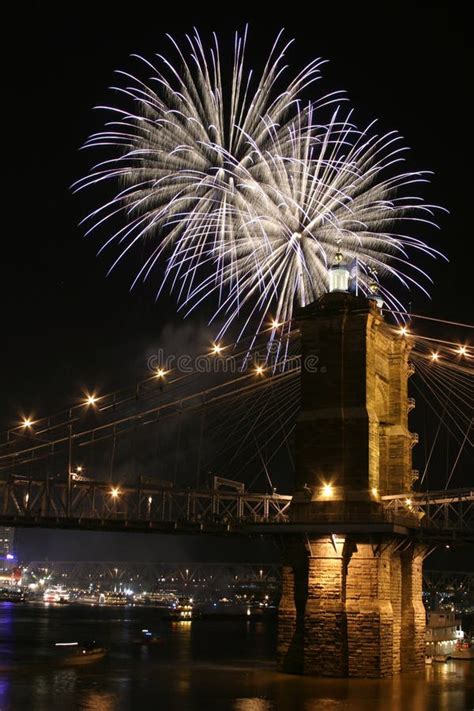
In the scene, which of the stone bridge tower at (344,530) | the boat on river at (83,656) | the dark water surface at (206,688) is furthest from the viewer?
the boat on river at (83,656)

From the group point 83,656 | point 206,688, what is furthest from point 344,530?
point 83,656

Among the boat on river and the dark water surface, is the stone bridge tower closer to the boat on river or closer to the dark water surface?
the dark water surface

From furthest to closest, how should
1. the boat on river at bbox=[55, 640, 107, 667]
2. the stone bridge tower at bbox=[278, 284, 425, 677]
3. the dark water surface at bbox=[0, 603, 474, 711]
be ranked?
the boat on river at bbox=[55, 640, 107, 667] < the stone bridge tower at bbox=[278, 284, 425, 677] < the dark water surface at bbox=[0, 603, 474, 711]

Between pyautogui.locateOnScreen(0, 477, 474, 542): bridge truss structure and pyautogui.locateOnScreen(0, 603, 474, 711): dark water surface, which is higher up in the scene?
pyautogui.locateOnScreen(0, 477, 474, 542): bridge truss structure

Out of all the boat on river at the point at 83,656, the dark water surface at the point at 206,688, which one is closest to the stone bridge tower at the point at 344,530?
the dark water surface at the point at 206,688

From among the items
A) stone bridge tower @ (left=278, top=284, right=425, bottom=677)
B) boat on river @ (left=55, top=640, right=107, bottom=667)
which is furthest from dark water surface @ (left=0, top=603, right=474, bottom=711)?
stone bridge tower @ (left=278, top=284, right=425, bottom=677)

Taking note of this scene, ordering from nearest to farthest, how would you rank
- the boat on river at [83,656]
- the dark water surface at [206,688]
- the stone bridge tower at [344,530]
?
the dark water surface at [206,688] → the stone bridge tower at [344,530] → the boat on river at [83,656]

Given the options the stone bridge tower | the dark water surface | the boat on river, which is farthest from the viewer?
the boat on river

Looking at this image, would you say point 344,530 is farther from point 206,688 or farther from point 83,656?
point 83,656

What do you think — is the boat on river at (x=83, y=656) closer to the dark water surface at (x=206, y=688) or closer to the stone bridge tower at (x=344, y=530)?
the dark water surface at (x=206, y=688)

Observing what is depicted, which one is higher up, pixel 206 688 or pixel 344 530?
pixel 344 530
